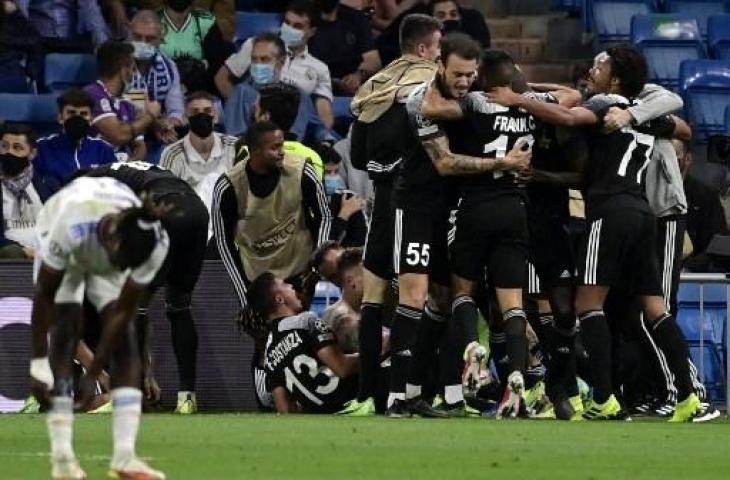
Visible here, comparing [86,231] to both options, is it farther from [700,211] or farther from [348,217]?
[700,211]

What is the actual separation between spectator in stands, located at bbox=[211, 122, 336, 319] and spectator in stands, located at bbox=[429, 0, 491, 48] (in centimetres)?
456

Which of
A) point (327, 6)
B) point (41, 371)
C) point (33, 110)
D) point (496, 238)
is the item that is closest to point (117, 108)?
point (33, 110)

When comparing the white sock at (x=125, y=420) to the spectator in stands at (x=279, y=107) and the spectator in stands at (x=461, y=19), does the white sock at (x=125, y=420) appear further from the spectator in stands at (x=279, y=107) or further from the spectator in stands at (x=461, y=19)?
the spectator in stands at (x=461, y=19)

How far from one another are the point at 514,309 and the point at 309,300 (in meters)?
2.91

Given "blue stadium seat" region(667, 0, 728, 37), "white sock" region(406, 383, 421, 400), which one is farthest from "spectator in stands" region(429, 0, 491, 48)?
"white sock" region(406, 383, 421, 400)

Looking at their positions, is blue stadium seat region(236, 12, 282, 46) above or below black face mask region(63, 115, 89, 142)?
above

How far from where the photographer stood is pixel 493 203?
12.8 meters

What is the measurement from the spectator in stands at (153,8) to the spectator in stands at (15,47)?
2.73 ft

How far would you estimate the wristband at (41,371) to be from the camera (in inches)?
349

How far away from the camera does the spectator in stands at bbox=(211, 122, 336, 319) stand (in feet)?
49.0

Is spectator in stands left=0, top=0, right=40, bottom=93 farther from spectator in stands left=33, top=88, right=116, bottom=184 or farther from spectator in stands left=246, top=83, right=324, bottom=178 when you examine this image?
spectator in stands left=246, top=83, right=324, bottom=178

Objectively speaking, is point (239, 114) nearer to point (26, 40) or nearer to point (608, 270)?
point (26, 40)

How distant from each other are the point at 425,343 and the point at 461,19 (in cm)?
685

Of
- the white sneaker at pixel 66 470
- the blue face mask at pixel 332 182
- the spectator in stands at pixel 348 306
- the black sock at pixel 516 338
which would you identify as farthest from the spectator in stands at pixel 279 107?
the white sneaker at pixel 66 470
